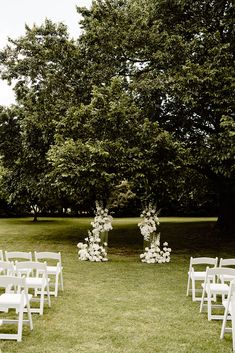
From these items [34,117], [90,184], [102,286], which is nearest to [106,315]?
[102,286]

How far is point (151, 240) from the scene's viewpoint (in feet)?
54.4

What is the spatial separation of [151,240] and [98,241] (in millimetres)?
2074

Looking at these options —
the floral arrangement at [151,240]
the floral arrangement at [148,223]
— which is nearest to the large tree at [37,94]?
the floral arrangement at [148,223]

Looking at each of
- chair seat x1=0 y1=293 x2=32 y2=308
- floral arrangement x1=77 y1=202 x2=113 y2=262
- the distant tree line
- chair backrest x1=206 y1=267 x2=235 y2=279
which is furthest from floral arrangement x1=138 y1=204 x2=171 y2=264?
chair seat x1=0 y1=293 x2=32 y2=308

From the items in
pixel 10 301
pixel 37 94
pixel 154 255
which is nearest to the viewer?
pixel 10 301

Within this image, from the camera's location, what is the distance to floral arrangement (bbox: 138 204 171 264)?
1614 cm

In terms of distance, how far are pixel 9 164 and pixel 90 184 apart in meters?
7.72

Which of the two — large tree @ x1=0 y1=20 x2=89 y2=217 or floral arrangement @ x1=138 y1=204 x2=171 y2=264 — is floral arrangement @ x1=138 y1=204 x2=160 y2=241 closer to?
floral arrangement @ x1=138 y1=204 x2=171 y2=264

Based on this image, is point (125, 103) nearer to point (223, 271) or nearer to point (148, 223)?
point (148, 223)

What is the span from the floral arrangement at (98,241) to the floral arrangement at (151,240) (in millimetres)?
1429

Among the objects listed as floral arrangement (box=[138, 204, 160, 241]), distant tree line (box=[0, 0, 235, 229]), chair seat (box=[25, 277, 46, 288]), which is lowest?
chair seat (box=[25, 277, 46, 288])

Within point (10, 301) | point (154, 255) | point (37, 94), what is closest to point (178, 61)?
point (37, 94)

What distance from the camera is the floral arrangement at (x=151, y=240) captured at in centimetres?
1614

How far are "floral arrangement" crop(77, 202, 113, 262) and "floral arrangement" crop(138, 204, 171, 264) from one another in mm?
1429
